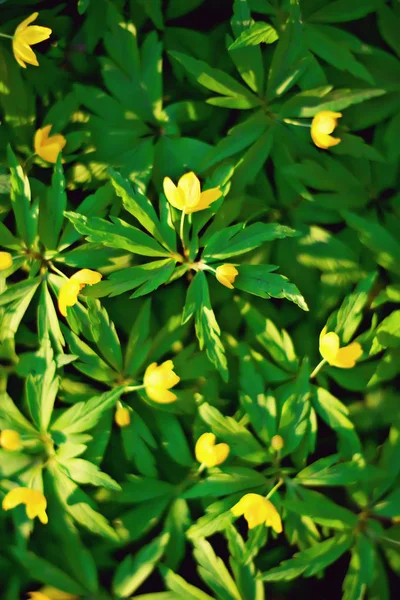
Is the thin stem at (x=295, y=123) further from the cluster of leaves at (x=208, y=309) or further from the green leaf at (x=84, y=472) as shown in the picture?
the green leaf at (x=84, y=472)

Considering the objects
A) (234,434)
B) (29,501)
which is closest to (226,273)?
(234,434)

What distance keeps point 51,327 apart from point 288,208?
573mm

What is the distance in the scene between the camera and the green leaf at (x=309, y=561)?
107cm

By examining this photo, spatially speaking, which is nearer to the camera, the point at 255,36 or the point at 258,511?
the point at 258,511

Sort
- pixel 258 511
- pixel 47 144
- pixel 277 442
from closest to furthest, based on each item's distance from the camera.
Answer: pixel 258 511 < pixel 277 442 < pixel 47 144

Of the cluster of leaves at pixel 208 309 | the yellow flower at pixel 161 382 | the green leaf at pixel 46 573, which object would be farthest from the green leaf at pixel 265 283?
the green leaf at pixel 46 573

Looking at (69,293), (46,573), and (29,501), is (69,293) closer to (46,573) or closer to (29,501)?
(29,501)

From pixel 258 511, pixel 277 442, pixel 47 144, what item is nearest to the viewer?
pixel 258 511

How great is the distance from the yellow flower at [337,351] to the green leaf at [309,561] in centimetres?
35

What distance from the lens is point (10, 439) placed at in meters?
1.07

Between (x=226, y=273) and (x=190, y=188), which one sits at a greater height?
(x=190, y=188)

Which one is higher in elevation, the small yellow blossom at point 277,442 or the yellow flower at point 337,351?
the yellow flower at point 337,351

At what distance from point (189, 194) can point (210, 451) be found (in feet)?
1.61

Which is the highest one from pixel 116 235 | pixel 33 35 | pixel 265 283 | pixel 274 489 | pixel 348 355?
pixel 33 35
